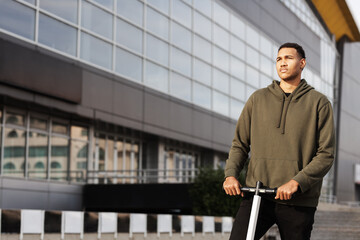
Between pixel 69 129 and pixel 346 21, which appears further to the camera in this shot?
pixel 346 21

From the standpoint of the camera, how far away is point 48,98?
23047mm

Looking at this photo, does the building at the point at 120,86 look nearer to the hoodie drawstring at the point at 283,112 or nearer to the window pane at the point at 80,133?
the window pane at the point at 80,133

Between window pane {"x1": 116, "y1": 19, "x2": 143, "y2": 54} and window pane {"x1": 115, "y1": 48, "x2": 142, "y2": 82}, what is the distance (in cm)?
33

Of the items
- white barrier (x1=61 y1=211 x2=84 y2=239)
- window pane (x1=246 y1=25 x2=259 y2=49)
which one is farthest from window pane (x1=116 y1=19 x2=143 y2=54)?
white barrier (x1=61 y1=211 x2=84 y2=239)

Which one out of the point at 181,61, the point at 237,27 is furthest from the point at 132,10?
the point at 237,27

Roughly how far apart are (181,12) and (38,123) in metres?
10.2

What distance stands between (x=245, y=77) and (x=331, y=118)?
34.3 meters

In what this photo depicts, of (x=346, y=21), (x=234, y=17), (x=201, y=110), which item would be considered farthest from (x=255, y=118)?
(x=346, y=21)

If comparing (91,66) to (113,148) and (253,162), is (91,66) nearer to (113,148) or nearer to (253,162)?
(113,148)

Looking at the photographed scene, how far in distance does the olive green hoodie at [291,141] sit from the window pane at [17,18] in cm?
1807

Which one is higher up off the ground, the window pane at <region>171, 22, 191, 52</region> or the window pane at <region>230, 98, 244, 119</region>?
the window pane at <region>171, 22, 191, 52</region>

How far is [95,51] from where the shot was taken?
25391 mm

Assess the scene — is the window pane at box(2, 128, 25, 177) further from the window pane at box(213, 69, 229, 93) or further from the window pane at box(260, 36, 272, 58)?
the window pane at box(260, 36, 272, 58)

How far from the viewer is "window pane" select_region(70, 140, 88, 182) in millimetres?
25812
